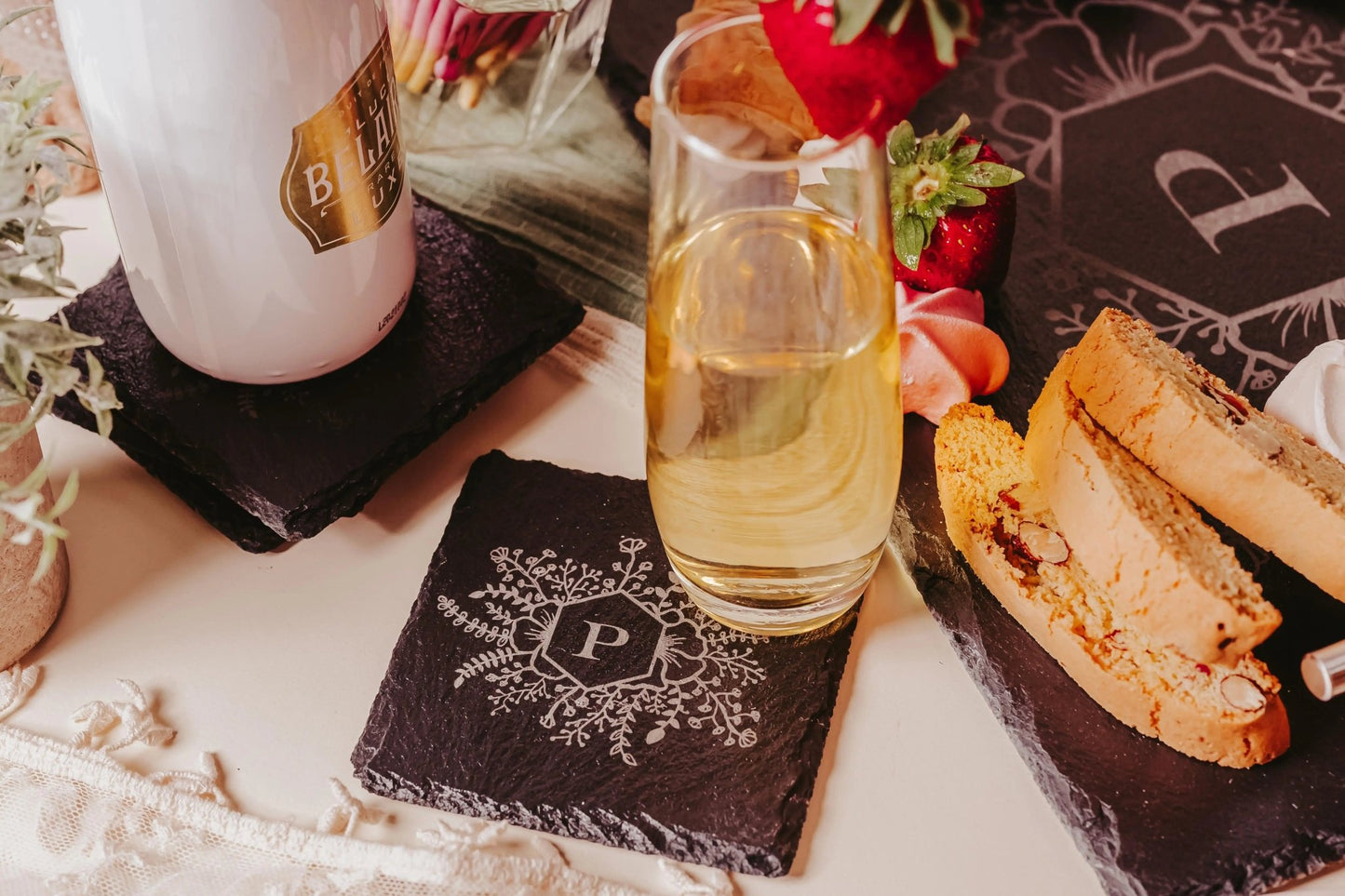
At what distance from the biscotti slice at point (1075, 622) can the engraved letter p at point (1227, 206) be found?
0.35 m

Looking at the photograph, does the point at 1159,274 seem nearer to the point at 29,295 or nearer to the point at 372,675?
the point at 372,675

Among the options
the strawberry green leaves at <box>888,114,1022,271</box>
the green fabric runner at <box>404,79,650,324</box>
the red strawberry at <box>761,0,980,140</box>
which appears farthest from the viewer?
the green fabric runner at <box>404,79,650,324</box>

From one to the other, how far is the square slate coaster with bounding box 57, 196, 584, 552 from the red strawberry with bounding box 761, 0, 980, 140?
35cm

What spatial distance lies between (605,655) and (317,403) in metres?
0.26

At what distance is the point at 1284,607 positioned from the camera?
2.33 ft

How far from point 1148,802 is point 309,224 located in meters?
0.57

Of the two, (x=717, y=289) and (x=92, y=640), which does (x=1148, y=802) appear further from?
(x=92, y=640)

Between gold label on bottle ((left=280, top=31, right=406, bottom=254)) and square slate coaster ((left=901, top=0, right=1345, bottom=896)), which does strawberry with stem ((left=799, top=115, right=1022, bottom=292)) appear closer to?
square slate coaster ((left=901, top=0, right=1345, bottom=896))

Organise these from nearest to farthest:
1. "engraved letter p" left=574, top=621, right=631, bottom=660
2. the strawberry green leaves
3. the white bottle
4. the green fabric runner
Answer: the white bottle < "engraved letter p" left=574, top=621, right=631, bottom=660 < the strawberry green leaves < the green fabric runner

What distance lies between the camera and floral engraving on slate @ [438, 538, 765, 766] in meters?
0.66

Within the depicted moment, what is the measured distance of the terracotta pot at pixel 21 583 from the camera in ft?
2.09

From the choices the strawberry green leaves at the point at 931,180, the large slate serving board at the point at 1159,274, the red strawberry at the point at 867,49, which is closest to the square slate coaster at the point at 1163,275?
the large slate serving board at the point at 1159,274

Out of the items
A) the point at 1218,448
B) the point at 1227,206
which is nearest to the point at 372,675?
the point at 1218,448

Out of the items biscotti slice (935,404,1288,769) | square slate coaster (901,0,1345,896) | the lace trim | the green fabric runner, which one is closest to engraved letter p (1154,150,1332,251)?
square slate coaster (901,0,1345,896)
